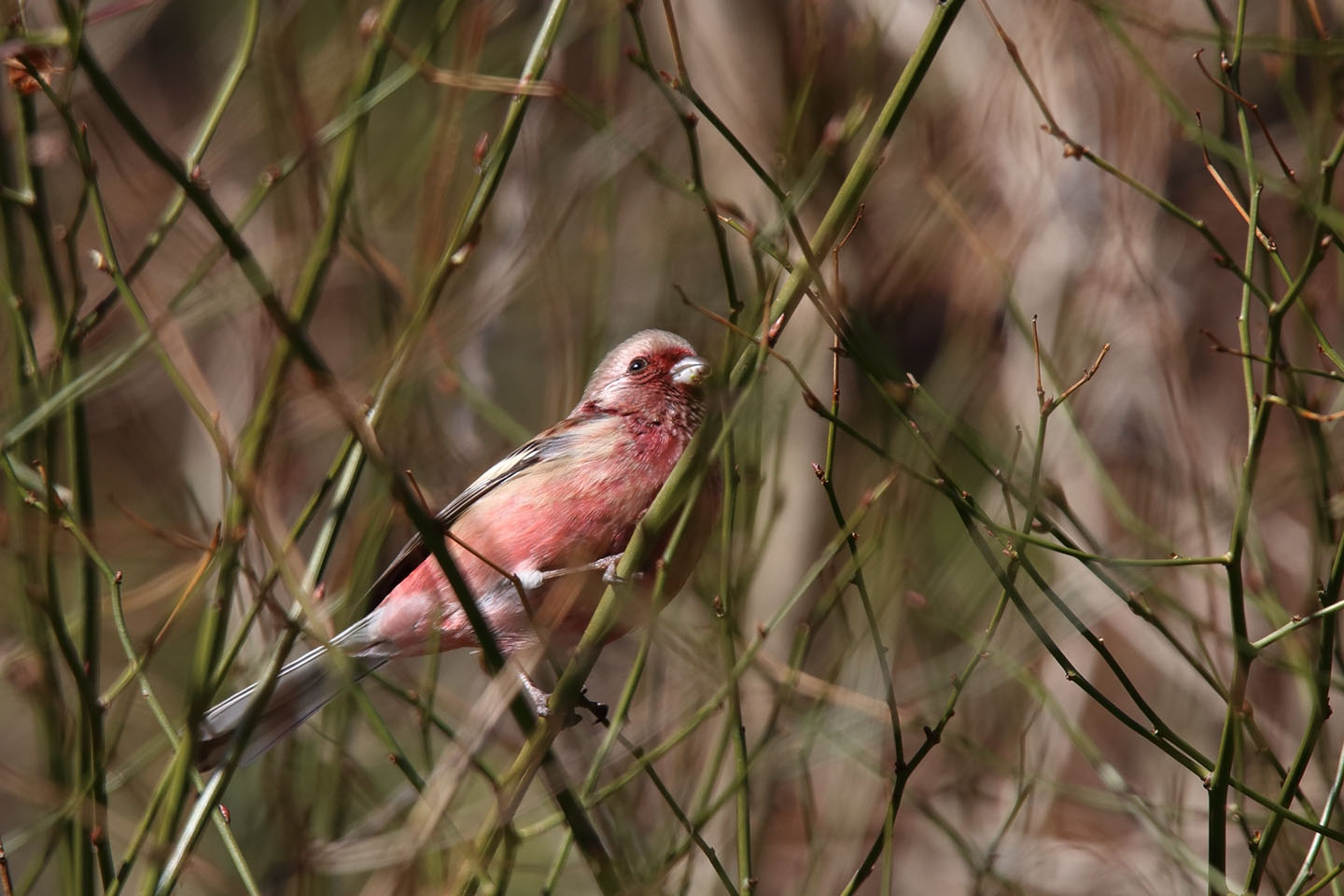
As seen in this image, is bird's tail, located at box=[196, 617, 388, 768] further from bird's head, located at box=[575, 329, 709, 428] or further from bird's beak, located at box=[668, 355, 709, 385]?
bird's beak, located at box=[668, 355, 709, 385]

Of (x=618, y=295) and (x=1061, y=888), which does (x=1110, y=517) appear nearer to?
(x=1061, y=888)

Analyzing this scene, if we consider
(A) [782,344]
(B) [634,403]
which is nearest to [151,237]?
(B) [634,403]

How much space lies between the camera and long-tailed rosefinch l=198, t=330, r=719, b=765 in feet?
13.5

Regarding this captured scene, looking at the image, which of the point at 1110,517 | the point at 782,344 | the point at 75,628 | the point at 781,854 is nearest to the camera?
the point at 75,628

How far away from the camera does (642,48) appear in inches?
114

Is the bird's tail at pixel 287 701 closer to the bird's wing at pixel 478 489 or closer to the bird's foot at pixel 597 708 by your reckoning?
the bird's wing at pixel 478 489

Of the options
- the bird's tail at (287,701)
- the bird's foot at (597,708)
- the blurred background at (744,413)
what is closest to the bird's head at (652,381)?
the blurred background at (744,413)

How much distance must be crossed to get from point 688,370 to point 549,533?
83 cm

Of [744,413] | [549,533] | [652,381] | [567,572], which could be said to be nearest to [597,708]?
[549,533]

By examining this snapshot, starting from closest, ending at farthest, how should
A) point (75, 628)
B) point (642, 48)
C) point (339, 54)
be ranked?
point (642, 48)
point (75, 628)
point (339, 54)

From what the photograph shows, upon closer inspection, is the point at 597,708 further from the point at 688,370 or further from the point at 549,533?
the point at 688,370

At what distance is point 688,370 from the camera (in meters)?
4.73

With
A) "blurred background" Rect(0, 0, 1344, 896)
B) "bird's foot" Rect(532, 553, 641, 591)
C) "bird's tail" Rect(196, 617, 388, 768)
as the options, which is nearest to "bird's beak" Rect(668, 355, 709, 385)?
"blurred background" Rect(0, 0, 1344, 896)

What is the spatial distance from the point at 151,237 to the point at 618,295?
4.09m
